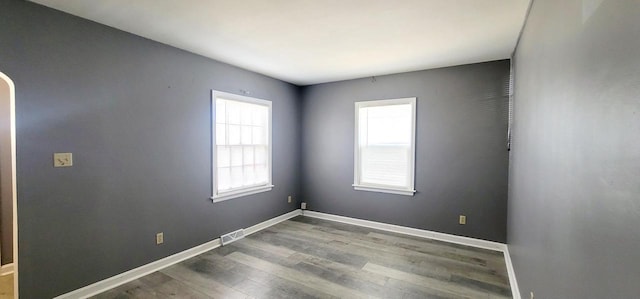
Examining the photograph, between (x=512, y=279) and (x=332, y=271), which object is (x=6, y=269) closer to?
(x=332, y=271)

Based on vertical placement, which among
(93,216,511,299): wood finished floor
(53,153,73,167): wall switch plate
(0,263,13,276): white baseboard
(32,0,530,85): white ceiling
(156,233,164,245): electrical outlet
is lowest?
(93,216,511,299): wood finished floor

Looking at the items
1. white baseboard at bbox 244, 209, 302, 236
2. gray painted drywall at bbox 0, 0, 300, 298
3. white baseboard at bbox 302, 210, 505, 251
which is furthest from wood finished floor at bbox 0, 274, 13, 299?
white baseboard at bbox 302, 210, 505, 251

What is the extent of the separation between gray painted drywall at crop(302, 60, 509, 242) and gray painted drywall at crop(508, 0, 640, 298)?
185 cm

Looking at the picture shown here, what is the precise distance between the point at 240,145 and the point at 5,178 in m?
2.43

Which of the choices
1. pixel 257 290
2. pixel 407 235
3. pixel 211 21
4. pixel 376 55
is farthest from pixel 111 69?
pixel 407 235

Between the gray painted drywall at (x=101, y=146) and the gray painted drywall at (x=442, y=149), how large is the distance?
2101mm

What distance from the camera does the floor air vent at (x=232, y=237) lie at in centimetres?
364

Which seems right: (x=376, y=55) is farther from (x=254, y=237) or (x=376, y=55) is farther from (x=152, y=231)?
(x=152, y=231)

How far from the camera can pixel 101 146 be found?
2.52 m

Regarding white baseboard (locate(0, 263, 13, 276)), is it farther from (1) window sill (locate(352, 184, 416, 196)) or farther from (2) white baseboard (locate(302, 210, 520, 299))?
(1) window sill (locate(352, 184, 416, 196))

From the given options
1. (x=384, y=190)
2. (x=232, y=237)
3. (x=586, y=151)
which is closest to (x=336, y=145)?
(x=384, y=190)

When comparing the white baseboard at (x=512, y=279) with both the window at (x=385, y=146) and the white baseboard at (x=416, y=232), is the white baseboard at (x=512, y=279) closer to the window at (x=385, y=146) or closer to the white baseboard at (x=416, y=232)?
the white baseboard at (x=416, y=232)

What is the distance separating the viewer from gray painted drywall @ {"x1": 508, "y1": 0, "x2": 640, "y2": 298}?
68cm

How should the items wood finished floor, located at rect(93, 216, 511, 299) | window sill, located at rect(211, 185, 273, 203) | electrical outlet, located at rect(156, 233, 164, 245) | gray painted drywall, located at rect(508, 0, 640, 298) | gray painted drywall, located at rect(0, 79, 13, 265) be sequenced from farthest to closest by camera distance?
window sill, located at rect(211, 185, 273, 203), electrical outlet, located at rect(156, 233, 164, 245), gray painted drywall, located at rect(0, 79, 13, 265), wood finished floor, located at rect(93, 216, 511, 299), gray painted drywall, located at rect(508, 0, 640, 298)
